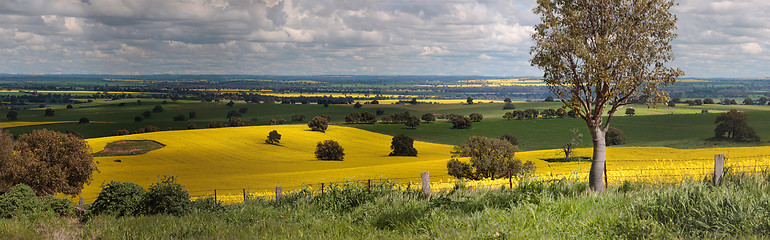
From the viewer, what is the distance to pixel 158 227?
33.9ft

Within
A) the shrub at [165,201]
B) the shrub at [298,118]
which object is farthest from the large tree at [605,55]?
the shrub at [298,118]

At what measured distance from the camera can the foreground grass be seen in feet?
29.1

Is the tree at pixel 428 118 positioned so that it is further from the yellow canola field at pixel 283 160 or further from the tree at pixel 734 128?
the tree at pixel 734 128

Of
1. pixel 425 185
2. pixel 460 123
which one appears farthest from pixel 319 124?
pixel 425 185

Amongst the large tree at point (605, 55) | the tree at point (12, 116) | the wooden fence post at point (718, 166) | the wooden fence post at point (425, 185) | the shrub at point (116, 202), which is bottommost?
the tree at point (12, 116)

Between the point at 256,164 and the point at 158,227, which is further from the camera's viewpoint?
the point at 256,164

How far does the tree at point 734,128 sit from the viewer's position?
9094 centimetres

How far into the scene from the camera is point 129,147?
76.9 meters

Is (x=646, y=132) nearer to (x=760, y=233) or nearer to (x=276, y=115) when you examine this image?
(x=276, y=115)

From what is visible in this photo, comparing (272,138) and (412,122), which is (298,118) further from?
(272,138)

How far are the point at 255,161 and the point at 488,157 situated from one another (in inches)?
1417

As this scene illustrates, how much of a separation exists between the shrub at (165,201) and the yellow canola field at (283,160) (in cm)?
1801

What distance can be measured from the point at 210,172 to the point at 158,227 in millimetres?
49591

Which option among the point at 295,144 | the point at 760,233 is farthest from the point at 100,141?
the point at 760,233
